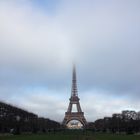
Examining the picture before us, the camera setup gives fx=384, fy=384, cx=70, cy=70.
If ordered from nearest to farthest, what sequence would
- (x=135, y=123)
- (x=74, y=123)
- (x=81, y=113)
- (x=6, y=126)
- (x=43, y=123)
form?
1. (x=6, y=126)
2. (x=135, y=123)
3. (x=43, y=123)
4. (x=81, y=113)
5. (x=74, y=123)

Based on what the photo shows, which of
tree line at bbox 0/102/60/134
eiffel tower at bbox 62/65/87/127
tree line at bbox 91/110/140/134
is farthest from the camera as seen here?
eiffel tower at bbox 62/65/87/127

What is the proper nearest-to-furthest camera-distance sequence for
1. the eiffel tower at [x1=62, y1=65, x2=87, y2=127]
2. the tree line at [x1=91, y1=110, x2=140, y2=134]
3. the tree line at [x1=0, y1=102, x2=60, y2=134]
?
the tree line at [x1=0, y1=102, x2=60, y2=134]
the tree line at [x1=91, y1=110, x2=140, y2=134]
the eiffel tower at [x1=62, y1=65, x2=87, y2=127]

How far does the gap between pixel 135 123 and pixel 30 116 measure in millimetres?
30398

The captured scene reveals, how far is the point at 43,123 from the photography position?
114 meters

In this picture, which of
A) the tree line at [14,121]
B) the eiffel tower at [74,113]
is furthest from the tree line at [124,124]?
the tree line at [14,121]

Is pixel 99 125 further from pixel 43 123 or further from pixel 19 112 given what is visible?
pixel 19 112

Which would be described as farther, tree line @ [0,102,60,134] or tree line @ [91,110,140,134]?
tree line @ [91,110,140,134]

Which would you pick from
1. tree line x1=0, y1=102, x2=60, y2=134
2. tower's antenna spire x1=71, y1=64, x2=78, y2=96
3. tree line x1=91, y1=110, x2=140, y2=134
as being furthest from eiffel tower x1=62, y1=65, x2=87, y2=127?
tree line x1=0, y1=102, x2=60, y2=134

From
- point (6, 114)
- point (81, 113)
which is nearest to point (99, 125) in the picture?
point (81, 113)

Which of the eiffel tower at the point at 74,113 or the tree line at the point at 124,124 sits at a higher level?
the eiffel tower at the point at 74,113

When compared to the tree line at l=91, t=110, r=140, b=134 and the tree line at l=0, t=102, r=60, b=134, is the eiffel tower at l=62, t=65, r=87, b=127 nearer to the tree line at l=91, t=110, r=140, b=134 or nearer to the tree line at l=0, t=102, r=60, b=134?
the tree line at l=91, t=110, r=140, b=134

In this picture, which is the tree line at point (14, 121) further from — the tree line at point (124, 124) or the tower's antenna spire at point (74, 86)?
the tower's antenna spire at point (74, 86)

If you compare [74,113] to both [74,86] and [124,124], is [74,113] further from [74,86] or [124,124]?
[124,124]

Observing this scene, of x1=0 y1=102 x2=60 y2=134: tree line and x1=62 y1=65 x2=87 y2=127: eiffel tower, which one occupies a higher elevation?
x1=62 y1=65 x2=87 y2=127: eiffel tower
